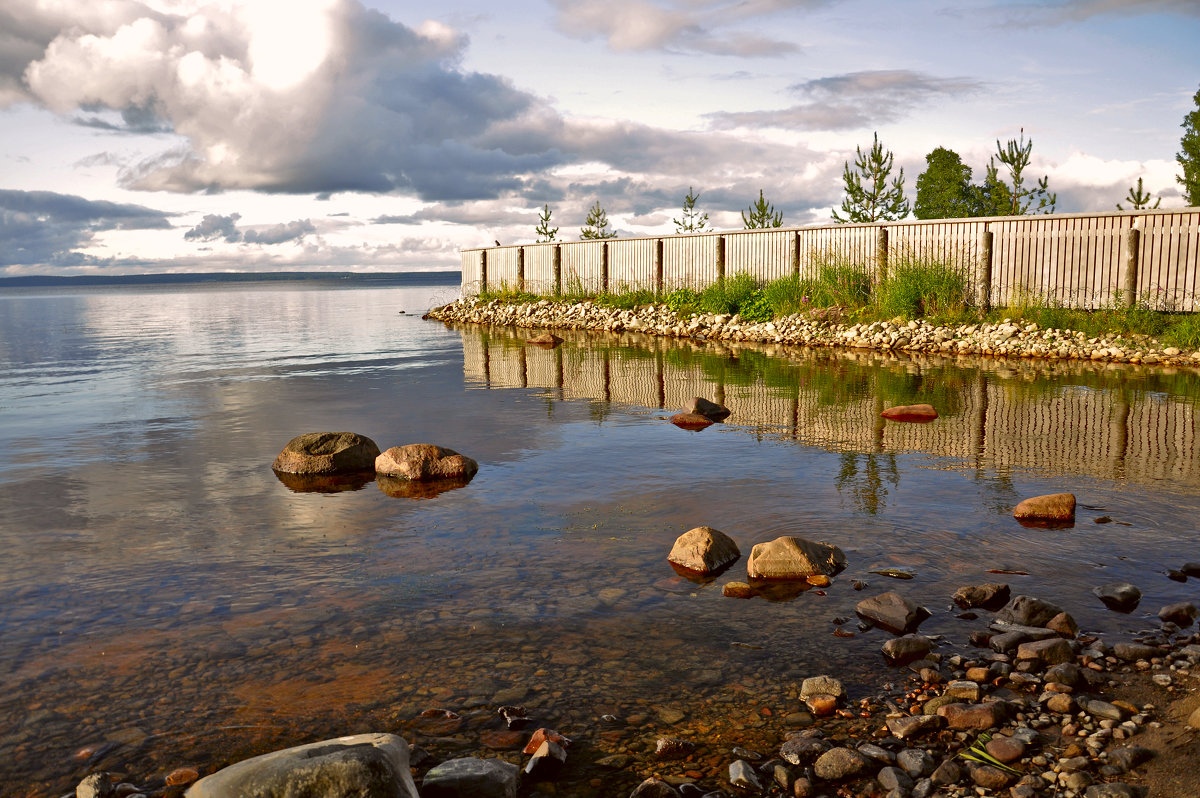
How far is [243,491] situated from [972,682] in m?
6.63

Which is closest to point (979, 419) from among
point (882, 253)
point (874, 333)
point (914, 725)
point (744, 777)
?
point (914, 725)

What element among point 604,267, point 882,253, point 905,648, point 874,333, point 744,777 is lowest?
point 744,777

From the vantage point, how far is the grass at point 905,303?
18.2 metres

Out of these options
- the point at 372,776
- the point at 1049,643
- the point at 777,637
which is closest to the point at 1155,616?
the point at 1049,643

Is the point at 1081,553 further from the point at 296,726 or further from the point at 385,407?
the point at 385,407

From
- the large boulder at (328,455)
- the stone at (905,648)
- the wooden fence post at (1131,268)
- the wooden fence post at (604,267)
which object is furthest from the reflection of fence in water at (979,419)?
the wooden fence post at (604,267)

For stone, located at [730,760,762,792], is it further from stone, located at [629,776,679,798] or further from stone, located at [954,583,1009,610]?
stone, located at [954,583,1009,610]

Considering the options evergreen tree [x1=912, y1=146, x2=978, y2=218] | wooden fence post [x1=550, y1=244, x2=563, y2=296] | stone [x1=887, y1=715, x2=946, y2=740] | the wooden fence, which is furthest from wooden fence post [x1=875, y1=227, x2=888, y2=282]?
evergreen tree [x1=912, y1=146, x2=978, y2=218]

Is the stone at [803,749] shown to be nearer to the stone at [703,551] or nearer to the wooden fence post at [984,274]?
the stone at [703,551]

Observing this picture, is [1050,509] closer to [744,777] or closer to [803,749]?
[803,749]

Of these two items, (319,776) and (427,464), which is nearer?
(319,776)

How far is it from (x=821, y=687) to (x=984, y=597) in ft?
5.21

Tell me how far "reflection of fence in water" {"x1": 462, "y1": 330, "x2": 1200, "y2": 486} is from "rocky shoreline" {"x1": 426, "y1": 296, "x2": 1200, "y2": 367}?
3516 mm

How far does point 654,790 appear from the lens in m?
3.38
